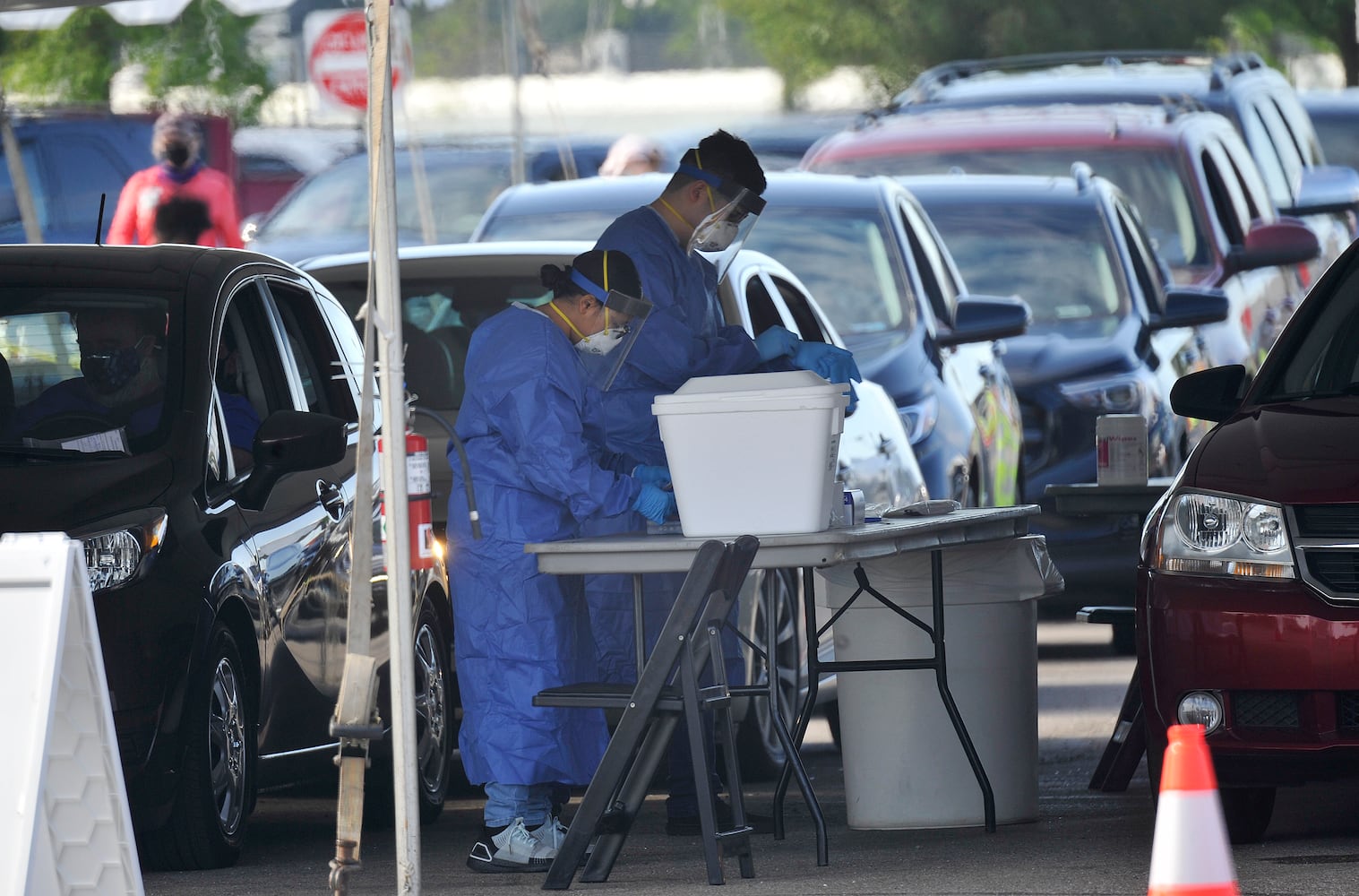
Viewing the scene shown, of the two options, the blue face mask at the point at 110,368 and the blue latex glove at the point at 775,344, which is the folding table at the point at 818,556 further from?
the blue face mask at the point at 110,368

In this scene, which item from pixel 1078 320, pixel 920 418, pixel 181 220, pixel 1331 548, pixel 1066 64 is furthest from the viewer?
pixel 1066 64

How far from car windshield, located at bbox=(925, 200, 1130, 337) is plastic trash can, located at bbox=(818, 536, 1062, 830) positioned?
565 cm

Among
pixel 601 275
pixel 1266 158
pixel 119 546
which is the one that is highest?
pixel 1266 158

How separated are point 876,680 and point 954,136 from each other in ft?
27.5

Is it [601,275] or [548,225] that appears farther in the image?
[548,225]

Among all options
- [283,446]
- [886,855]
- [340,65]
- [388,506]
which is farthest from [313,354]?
[340,65]

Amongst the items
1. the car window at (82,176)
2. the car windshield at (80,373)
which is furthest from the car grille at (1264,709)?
the car window at (82,176)

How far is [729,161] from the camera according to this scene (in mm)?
7516

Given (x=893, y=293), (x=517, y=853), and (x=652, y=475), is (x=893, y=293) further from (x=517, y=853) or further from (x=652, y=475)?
(x=517, y=853)

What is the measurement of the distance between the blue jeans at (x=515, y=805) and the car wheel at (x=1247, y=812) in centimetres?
171

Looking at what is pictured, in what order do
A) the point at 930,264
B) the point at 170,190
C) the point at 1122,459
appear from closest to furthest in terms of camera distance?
the point at 1122,459 < the point at 930,264 < the point at 170,190

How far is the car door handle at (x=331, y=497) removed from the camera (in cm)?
770

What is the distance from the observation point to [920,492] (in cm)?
1005

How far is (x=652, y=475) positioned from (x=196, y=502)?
1.18 m
